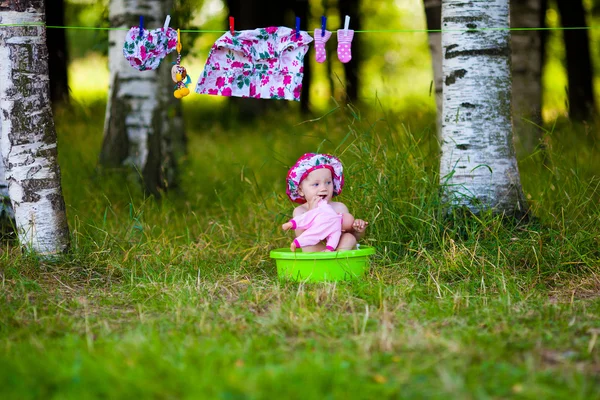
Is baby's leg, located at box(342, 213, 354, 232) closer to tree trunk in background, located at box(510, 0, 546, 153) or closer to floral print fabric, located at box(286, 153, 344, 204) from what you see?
floral print fabric, located at box(286, 153, 344, 204)

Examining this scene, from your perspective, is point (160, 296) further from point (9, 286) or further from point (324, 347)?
point (324, 347)

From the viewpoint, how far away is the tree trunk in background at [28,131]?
160 inches

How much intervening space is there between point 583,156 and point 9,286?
5404mm

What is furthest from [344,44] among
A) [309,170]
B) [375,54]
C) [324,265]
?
[375,54]

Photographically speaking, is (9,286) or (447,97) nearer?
(9,286)

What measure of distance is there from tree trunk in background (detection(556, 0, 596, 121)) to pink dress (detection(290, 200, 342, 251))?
28.7ft

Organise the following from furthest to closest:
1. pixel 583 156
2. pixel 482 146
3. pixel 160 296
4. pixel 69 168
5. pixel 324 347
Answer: pixel 583 156 < pixel 69 168 < pixel 482 146 < pixel 160 296 < pixel 324 347

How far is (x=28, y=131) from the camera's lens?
161 inches

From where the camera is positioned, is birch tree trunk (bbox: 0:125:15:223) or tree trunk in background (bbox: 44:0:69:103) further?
tree trunk in background (bbox: 44:0:69:103)

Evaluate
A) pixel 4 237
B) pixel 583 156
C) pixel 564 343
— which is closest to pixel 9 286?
pixel 4 237

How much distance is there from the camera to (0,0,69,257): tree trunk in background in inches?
160

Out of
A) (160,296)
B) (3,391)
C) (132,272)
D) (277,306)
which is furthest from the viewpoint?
(132,272)

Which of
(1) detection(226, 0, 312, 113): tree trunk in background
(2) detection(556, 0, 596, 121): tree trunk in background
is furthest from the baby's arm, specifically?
(2) detection(556, 0, 596, 121): tree trunk in background

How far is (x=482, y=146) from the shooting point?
4332 mm
